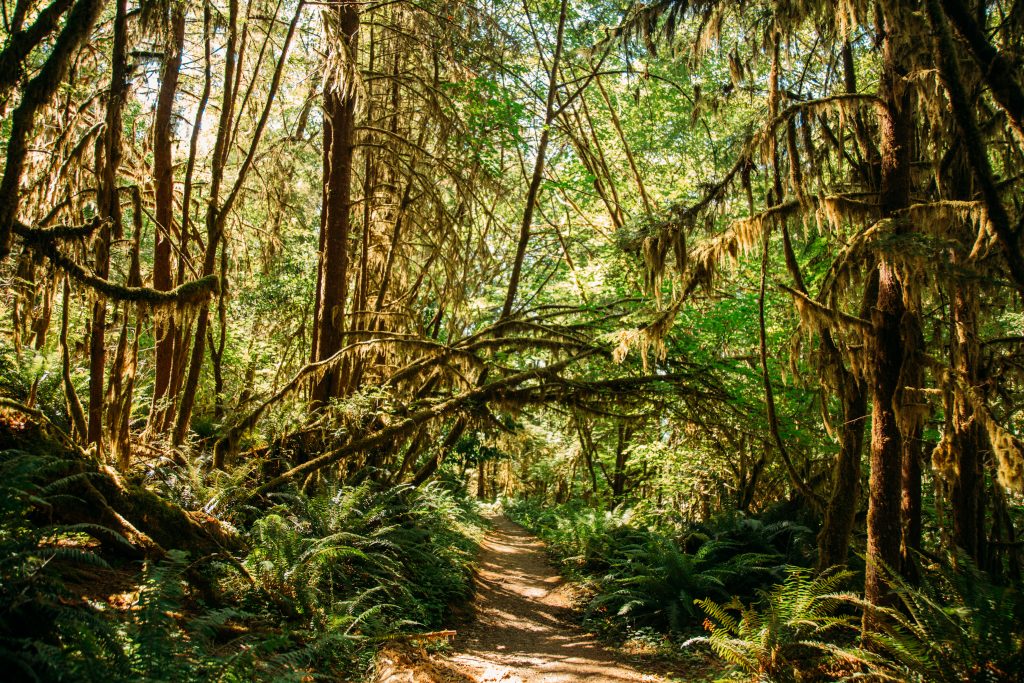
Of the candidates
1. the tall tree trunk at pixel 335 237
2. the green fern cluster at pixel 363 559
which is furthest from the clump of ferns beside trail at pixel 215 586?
the tall tree trunk at pixel 335 237

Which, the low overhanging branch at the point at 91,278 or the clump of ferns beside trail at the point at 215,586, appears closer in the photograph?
the clump of ferns beside trail at the point at 215,586

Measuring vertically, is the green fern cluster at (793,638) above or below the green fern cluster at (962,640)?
below

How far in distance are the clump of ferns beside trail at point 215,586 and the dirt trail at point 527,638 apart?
0.61 meters

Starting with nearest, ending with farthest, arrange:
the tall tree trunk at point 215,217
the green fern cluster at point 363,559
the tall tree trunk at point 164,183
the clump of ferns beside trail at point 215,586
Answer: the clump of ferns beside trail at point 215,586 → the green fern cluster at point 363,559 → the tall tree trunk at point 215,217 → the tall tree trunk at point 164,183

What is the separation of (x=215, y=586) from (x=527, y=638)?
4.15m

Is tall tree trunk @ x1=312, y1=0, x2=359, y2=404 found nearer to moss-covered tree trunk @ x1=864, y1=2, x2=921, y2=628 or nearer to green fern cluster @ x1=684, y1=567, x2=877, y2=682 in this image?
green fern cluster @ x1=684, y1=567, x2=877, y2=682

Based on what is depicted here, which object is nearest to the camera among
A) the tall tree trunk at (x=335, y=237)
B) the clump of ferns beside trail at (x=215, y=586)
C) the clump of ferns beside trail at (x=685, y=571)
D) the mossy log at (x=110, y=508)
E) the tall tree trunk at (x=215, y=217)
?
the clump of ferns beside trail at (x=215, y=586)

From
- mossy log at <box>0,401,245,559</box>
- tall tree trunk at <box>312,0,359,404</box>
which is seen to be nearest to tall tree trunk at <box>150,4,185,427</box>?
tall tree trunk at <box>312,0,359,404</box>

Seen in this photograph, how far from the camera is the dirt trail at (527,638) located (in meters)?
6.07

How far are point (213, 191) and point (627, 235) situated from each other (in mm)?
4685

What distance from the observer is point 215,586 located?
5.34m

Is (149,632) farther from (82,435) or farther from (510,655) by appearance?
(510,655)

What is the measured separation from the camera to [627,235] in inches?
253

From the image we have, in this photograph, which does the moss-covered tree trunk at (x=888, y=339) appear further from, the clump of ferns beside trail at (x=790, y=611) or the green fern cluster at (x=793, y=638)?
the green fern cluster at (x=793, y=638)
